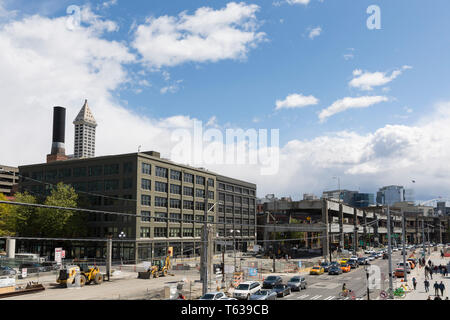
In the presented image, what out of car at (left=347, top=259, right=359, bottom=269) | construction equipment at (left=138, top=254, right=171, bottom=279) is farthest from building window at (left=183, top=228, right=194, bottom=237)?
car at (left=347, top=259, right=359, bottom=269)

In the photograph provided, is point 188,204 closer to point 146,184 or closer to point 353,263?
point 146,184

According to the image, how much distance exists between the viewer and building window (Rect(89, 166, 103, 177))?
8431cm

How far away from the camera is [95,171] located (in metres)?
84.9

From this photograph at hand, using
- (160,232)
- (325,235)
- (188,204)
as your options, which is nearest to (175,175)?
(188,204)

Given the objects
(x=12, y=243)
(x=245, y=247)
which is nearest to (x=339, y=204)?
(x=245, y=247)

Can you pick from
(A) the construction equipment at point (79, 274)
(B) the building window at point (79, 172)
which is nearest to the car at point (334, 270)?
(A) the construction equipment at point (79, 274)

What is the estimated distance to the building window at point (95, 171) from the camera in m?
84.3

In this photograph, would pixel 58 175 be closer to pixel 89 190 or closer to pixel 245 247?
pixel 89 190

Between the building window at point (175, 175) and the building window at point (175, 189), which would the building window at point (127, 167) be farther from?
the building window at point (175, 189)

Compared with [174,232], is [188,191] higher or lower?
higher

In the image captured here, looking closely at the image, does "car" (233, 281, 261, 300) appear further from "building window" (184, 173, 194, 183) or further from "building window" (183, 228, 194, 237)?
"building window" (184, 173, 194, 183)

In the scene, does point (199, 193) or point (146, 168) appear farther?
point (199, 193)

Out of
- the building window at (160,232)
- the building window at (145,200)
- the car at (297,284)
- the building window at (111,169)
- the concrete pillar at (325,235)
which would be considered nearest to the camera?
the car at (297,284)

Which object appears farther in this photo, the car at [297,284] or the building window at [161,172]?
the building window at [161,172]
